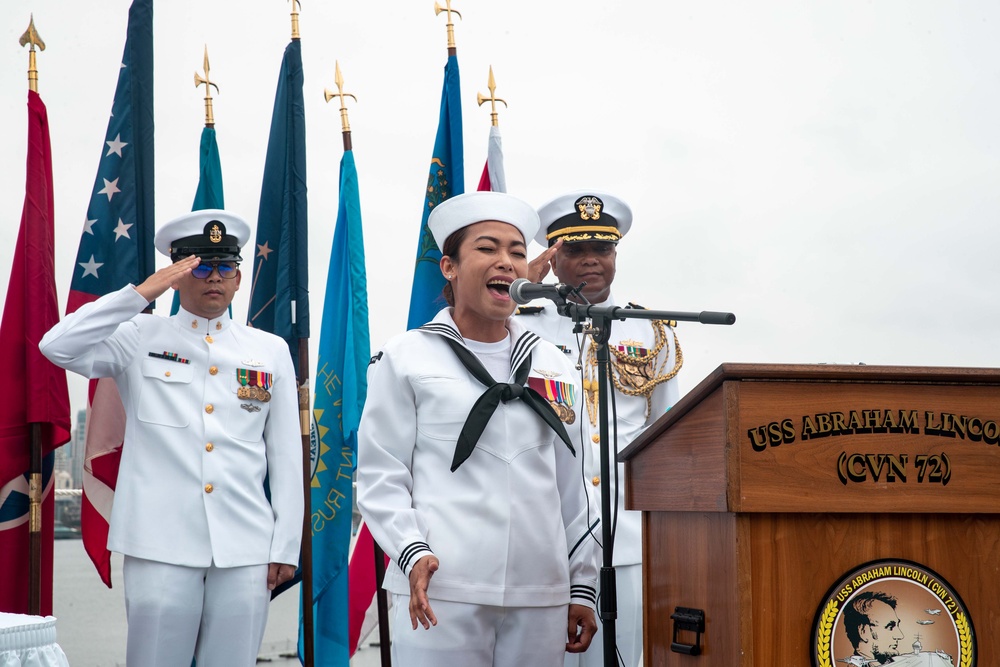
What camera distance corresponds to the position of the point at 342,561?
14.0 ft

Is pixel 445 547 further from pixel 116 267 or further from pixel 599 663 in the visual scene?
pixel 116 267

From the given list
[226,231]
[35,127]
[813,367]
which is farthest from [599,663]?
[35,127]

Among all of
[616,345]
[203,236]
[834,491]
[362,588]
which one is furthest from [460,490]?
[362,588]

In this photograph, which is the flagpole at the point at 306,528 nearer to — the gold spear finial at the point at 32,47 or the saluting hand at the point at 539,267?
the saluting hand at the point at 539,267

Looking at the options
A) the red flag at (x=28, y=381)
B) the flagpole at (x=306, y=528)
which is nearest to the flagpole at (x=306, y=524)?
the flagpole at (x=306, y=528)

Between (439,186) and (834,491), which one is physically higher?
(439,186)

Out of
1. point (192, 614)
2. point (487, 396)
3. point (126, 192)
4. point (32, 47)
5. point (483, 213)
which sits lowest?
point (192, 614)

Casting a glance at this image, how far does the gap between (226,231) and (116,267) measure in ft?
1.97

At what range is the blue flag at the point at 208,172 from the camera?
14.3 ft

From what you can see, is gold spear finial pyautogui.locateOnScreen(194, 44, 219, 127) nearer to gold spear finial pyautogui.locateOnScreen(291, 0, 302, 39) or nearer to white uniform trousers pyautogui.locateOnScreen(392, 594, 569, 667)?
gold spear finial pyautogui.locateOnScreen(291, 0, 302, 39)

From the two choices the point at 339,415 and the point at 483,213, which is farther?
the point at 339,415

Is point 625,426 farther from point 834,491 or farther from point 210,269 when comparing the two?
point 834,491

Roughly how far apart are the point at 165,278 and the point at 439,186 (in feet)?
5.11

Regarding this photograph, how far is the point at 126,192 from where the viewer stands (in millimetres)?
4000
